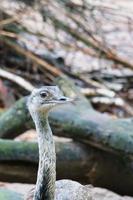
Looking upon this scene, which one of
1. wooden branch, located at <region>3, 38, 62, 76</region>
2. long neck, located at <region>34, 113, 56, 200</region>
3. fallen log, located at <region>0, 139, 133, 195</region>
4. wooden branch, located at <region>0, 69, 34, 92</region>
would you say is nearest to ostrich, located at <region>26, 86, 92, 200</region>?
long neck, located at <region>34, 113, 56, 200</region>

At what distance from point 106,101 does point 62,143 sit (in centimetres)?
153

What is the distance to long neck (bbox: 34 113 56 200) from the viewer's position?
1934 millimetres

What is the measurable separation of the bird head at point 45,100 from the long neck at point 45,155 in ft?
0.07

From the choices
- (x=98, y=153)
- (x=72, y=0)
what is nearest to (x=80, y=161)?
(x=98, y=153)

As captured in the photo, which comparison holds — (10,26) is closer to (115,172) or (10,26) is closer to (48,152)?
(115,172)

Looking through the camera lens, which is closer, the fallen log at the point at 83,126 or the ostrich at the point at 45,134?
the ostrich at the point at 45,134

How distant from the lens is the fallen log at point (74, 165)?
2996 millimetres

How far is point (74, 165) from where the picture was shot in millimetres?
3100

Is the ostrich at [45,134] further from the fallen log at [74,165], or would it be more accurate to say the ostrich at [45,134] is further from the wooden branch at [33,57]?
the wooden branch at [33,57]

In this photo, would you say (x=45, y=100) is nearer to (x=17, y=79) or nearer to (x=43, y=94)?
(x=43, y=94)

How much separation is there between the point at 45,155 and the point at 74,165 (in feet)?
3.84

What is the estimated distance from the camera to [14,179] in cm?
301

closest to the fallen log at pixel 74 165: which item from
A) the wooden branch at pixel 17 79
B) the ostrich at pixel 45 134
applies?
the ostrich at pixel 45 134

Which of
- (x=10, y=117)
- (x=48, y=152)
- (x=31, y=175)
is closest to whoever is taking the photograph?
(x=48, y=152)
